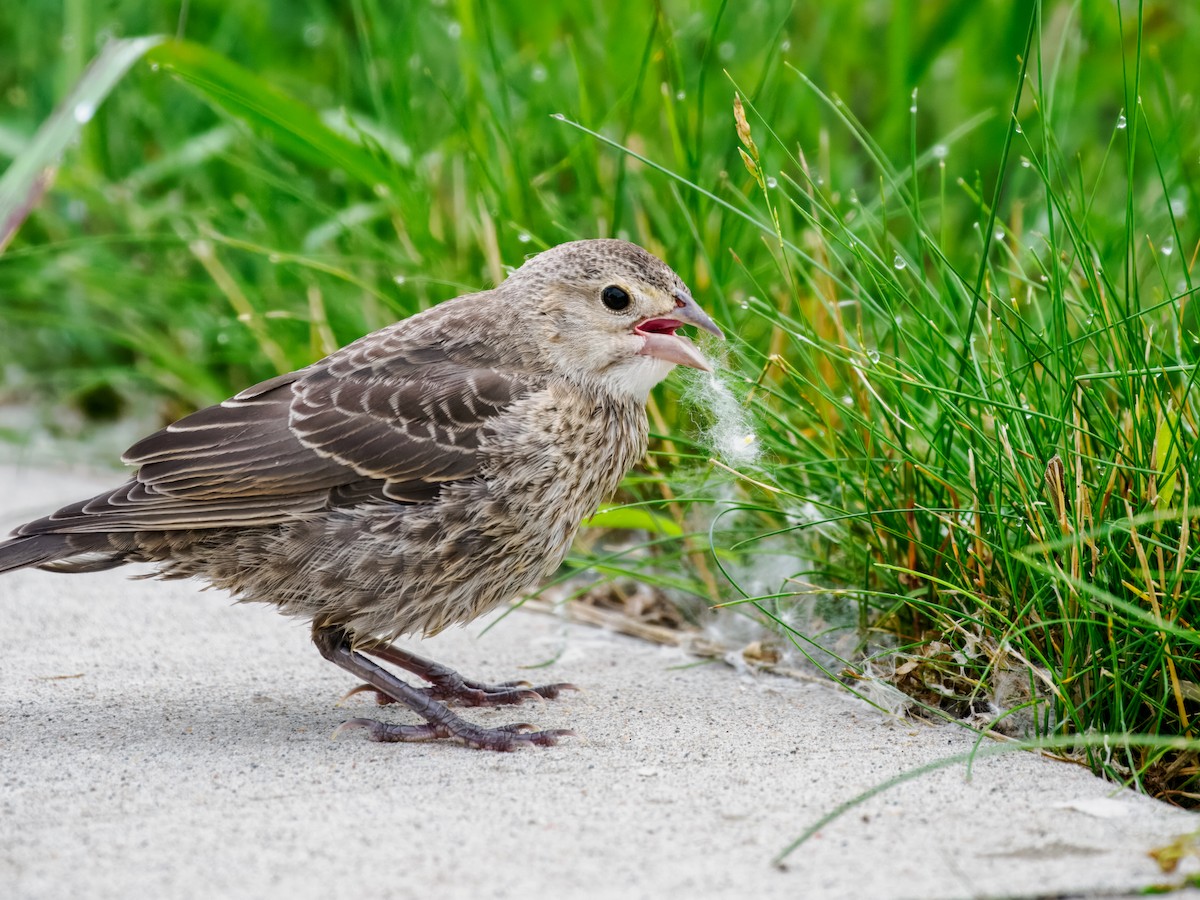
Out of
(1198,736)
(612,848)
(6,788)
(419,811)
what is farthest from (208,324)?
(1198,736)

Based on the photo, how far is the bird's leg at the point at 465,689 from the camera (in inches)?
141

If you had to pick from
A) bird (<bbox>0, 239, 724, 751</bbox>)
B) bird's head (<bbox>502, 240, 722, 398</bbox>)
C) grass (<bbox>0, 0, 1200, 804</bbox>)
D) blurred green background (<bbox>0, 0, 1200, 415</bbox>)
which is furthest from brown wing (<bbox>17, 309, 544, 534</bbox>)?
blurred green background (<bbox>0, 0, 1200, 415</bbox>)

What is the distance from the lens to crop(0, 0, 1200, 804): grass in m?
2.94

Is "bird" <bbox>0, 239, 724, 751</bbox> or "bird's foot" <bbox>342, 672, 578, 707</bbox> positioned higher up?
"bird" <bbox>0, 239, 724, 751</bbox>

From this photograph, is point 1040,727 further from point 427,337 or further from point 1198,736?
point 427,337

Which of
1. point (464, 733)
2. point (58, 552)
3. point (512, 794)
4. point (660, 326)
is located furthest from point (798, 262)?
point (58, 552)

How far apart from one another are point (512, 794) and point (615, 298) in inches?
56.2

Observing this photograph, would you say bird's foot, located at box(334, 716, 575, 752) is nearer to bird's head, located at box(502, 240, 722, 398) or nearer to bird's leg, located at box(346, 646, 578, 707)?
bird's leg, located at box(346, 646, 578, 707)

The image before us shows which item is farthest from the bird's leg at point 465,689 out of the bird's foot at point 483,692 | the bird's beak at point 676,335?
the bird's beak at point 676,335

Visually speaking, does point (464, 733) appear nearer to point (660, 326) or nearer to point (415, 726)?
point (415, 726)

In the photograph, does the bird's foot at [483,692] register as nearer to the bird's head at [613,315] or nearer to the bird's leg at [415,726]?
the bird's leg at [415,726]

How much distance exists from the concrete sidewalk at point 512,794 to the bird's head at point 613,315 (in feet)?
2.77

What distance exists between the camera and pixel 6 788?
2818 mm

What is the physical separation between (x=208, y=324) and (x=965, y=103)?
3.39 m
